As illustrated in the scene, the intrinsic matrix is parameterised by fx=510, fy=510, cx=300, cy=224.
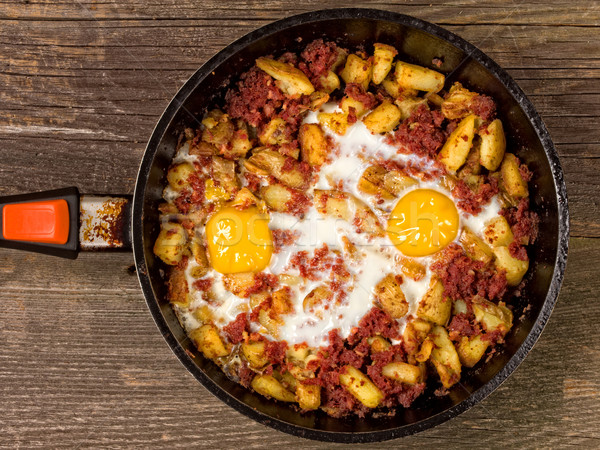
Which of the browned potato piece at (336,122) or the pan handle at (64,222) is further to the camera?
the browned potato piece at (336,122)

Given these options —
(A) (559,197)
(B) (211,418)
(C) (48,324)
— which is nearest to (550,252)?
(A) (559,197)

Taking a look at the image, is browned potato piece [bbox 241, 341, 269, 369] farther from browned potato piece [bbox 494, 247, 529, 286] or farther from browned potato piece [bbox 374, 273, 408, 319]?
browned potato piece [bbox 494, 247, 529, 286]

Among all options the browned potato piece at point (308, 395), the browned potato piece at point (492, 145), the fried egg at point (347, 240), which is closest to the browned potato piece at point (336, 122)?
the fried egg at point (347, 240)

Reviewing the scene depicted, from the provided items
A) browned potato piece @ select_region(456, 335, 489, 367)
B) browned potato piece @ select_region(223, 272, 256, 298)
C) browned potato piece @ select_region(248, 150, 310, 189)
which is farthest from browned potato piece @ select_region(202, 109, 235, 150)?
browned potato piece @ select_region(456, 335, 489, 367)

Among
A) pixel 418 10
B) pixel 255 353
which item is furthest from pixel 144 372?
pixel 418 10

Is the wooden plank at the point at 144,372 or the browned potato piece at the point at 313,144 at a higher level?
the browned potato piece at the point at 313,144

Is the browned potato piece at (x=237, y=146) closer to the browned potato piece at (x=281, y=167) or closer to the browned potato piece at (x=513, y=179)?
the browned potato piece at (x=281, y=167)
